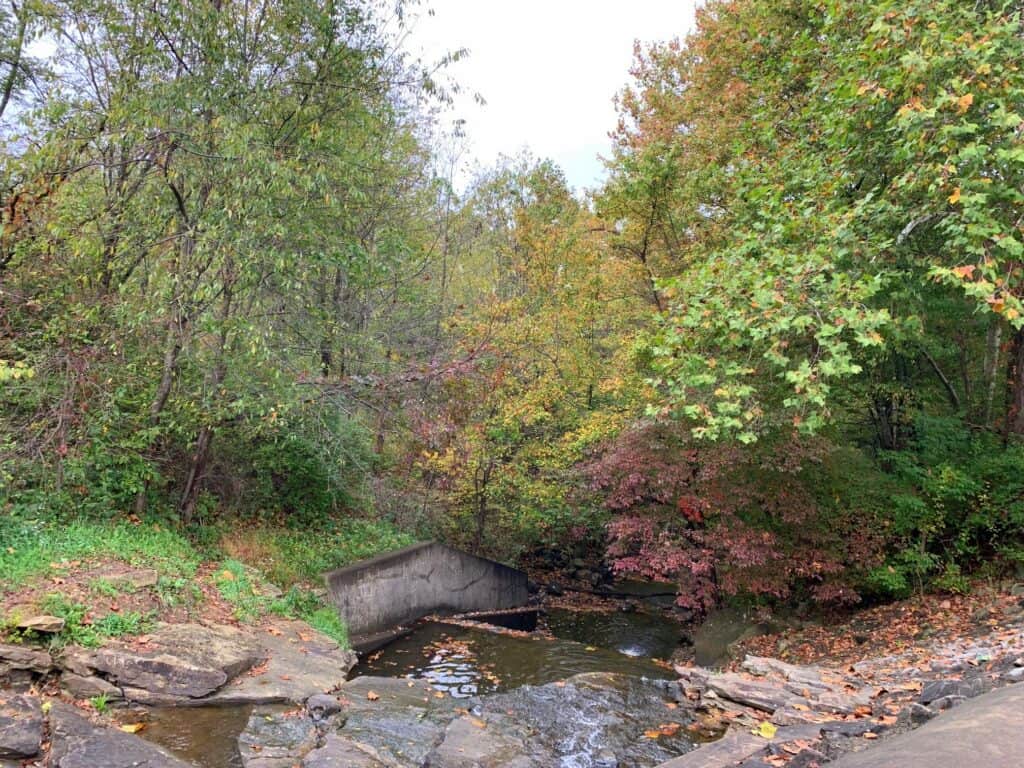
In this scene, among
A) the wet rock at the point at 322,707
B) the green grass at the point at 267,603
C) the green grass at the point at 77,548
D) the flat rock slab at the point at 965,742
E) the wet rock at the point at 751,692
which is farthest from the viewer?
the green grass at the point at 267,603

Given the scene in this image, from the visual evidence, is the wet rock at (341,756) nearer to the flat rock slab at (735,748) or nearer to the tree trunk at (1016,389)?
the flat rock slab at (735,748)

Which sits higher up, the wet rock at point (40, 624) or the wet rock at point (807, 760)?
the wet rock at point (40, 624)

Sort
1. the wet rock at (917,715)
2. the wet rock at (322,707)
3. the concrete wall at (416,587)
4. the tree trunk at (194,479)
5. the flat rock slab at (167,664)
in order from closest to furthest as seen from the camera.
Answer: the wet rock at (917,715) < the flat rock slab at (167,664) < the wet rock at (322,707) < the tree trunk at (194,479) < the concrete wall at (416,587)

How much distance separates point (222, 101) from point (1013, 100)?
8000 mm

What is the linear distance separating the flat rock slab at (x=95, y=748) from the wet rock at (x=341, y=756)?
81 centimetres

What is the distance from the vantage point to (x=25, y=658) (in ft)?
16.1

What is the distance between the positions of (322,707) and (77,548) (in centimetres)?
324

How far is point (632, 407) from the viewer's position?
41.5 feet

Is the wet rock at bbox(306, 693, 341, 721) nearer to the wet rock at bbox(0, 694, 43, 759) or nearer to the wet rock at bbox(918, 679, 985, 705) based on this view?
the wet rock at bbox(0, 694, 43, 759)

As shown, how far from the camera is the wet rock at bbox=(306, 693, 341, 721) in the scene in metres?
5.34

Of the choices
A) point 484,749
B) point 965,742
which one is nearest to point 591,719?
point 484,749

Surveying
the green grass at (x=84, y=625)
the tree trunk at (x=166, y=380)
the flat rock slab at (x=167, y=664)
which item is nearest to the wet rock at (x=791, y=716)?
the flat rock slab at (x=167, y=664)

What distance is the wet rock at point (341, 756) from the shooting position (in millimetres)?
4410

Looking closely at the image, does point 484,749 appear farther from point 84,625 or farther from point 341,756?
point 84,625
